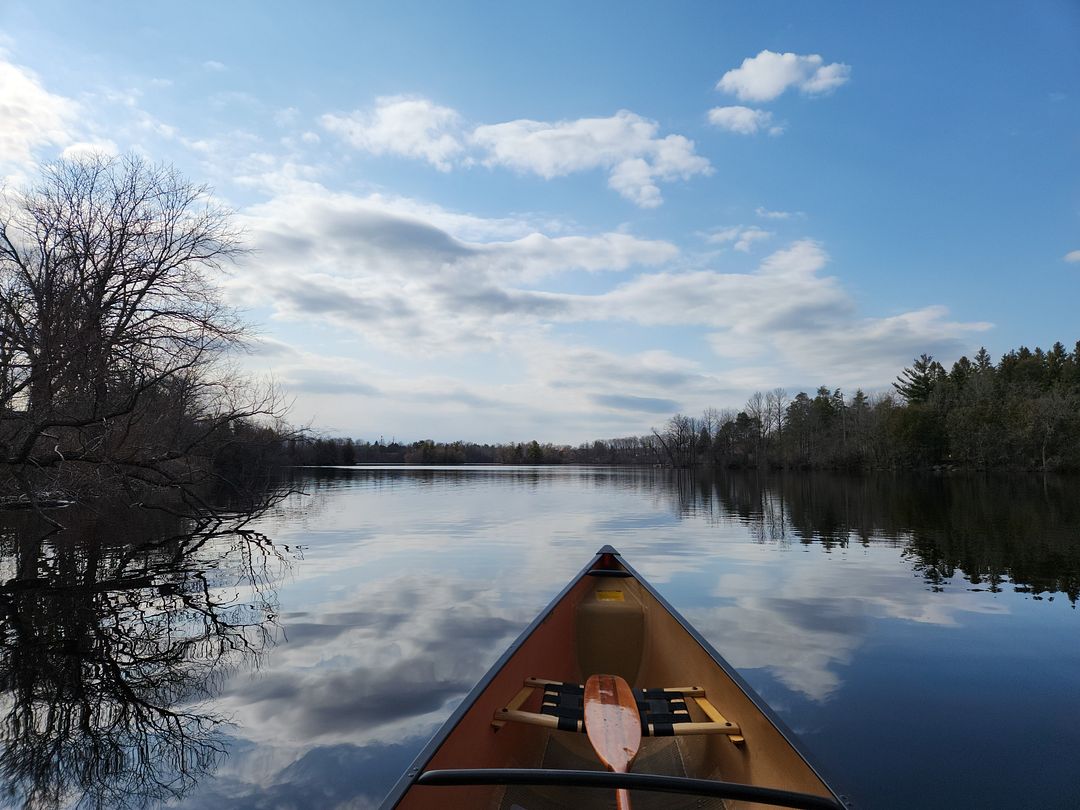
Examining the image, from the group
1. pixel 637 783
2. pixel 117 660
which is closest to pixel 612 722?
pixel 637 783

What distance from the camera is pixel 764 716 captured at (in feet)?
11.4

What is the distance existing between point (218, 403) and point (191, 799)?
20.6 meters

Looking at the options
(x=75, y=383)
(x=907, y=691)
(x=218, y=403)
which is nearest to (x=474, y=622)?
(x=907, y=691)

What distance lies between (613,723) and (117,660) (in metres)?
6.14

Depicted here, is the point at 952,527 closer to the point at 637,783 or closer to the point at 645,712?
the point at 645,712

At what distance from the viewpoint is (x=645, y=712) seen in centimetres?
423

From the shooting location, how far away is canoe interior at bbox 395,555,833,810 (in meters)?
3.27

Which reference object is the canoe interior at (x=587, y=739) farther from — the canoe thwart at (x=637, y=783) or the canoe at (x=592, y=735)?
the canoe thwart at (x=637, y=783)

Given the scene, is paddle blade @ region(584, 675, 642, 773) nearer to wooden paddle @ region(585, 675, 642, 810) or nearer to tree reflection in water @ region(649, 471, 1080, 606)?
wooden paddle @ region(585, 675, 642, 810)

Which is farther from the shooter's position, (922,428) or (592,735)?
(922,428)

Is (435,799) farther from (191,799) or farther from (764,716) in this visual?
(191,799)

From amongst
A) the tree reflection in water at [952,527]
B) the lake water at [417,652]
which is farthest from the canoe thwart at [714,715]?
the tree reflection in water at [952,527]

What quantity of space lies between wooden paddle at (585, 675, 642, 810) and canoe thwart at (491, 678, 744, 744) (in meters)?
0.07

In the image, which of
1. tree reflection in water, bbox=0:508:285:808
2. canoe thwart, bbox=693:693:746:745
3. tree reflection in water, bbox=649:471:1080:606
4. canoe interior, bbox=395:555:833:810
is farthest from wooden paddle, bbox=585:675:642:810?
tree reflection in water, bbox=649:471:1080:606
